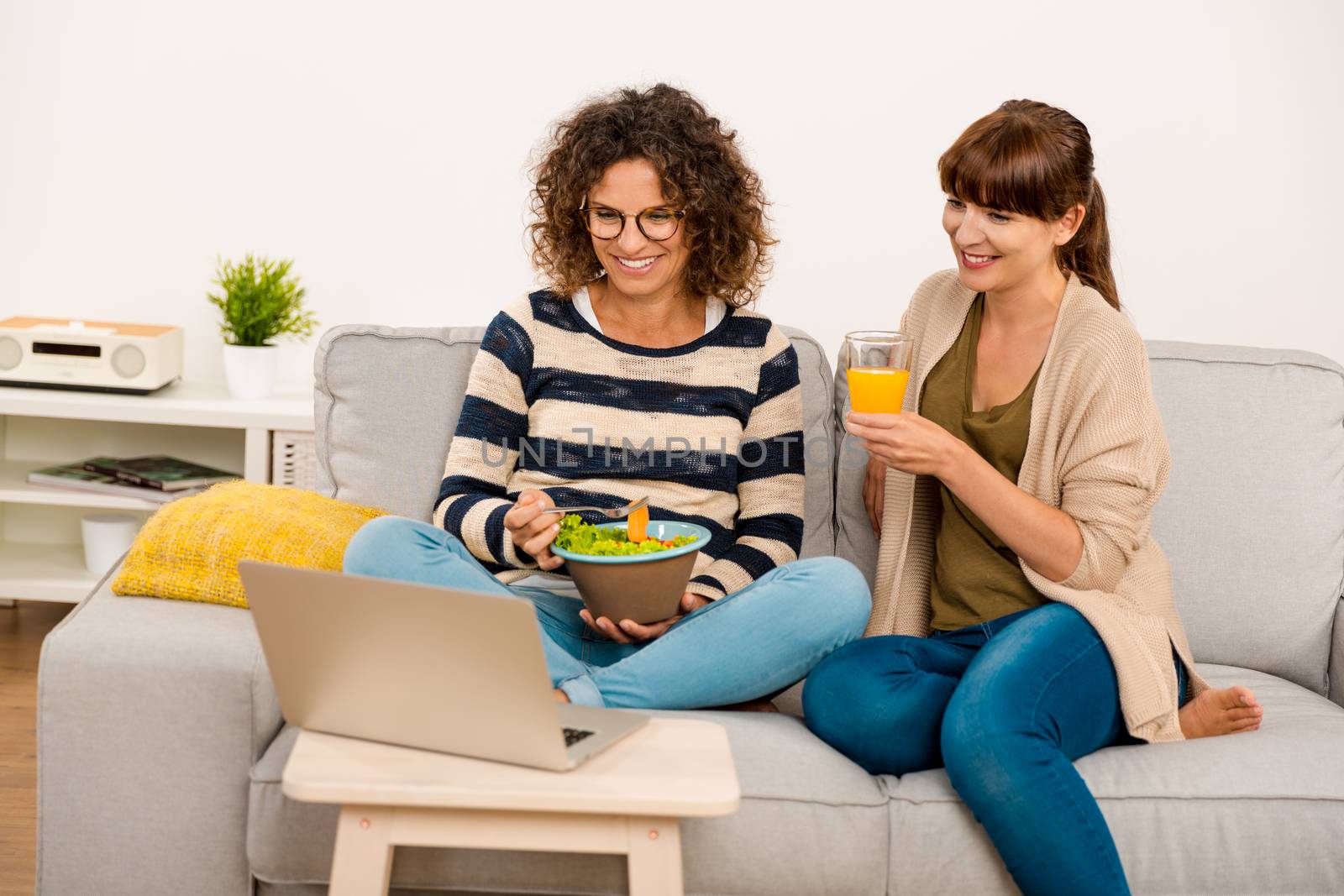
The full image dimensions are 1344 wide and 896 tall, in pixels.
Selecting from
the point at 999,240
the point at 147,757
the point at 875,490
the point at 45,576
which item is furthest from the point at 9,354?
the point at 999,240

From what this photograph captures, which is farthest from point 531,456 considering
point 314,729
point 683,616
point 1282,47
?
point 1282,47

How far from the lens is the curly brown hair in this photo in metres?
2.08

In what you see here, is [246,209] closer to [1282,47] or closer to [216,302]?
[216,302]


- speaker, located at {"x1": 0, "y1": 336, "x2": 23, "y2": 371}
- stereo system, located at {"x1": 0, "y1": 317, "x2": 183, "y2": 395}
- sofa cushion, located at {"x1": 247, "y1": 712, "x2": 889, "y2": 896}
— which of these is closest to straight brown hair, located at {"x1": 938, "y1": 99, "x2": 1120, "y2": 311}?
sofa cushion, located at {"x1": 247, "y1": 712, "x2": 889, "y2": 896}

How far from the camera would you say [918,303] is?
6.94ft

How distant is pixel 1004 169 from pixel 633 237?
0.58m

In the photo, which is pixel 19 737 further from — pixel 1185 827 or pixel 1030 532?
pixel 1185 827

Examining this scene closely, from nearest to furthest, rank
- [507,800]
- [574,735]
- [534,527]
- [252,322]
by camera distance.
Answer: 1. [507,800]
2. [574,735]
3. [534,527]
4. [252,322]

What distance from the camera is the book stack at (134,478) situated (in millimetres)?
3008

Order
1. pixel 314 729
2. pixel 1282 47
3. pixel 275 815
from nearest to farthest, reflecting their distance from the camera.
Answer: pixel 314 729, pixel 275 815, pixel 1282 47

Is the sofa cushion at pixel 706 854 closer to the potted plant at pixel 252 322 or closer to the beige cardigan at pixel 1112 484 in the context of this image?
the beige cardigan at pixel 1112 484

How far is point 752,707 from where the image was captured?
191 centimetres

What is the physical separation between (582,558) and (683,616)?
24 centimetres

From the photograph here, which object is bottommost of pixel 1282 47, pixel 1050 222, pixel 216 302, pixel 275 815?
pixel 275 815
